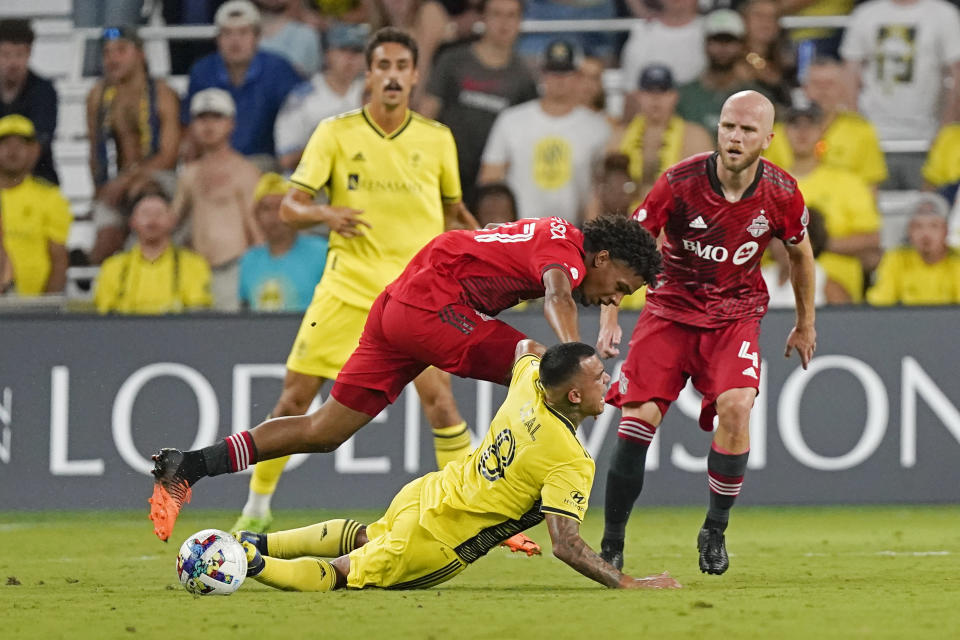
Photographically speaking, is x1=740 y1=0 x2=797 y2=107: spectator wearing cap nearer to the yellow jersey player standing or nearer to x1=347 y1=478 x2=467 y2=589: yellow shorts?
the yellow jersey player standing

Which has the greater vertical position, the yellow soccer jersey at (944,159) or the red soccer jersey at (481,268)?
the yellow soccer jersey at (944,159)

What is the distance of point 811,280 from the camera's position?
699 cm

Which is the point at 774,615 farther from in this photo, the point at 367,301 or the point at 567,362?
the point at 367,301

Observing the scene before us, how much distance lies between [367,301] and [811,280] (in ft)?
7.88

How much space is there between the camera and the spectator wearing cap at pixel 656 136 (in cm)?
1133

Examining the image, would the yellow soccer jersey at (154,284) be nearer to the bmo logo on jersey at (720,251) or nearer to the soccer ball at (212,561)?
the bmo logo on jersey at (720,251)

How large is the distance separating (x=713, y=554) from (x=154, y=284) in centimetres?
571

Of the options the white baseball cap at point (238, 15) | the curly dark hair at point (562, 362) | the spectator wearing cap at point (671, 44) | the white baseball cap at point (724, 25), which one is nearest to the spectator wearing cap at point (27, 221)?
the white baseball cap at point (238, 15)

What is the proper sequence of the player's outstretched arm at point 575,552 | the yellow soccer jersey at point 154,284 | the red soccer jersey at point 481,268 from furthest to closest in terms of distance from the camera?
the yellow soccer jersey at point 154,284 → the red soccer jersey at point 481,268 → the player's outstretched arm at point 575,552

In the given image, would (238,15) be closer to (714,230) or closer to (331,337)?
(331,337)

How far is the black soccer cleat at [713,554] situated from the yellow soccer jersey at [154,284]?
542 centimetres

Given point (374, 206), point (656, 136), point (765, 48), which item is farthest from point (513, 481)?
point (765, 48)

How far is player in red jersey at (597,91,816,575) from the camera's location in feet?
21.9

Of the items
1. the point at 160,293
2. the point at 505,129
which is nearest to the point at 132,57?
the point at 160,293
